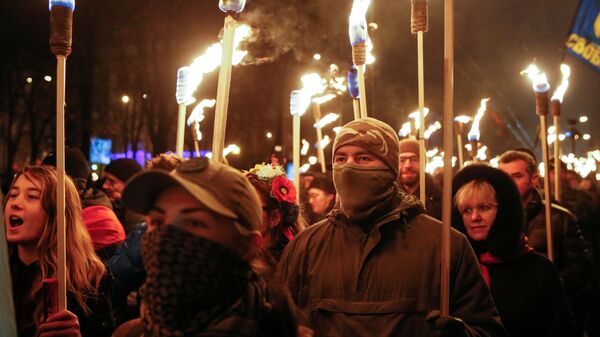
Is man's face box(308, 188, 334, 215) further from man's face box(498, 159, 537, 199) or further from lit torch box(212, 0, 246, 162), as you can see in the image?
lit torch box(212, 0, 246, 162)

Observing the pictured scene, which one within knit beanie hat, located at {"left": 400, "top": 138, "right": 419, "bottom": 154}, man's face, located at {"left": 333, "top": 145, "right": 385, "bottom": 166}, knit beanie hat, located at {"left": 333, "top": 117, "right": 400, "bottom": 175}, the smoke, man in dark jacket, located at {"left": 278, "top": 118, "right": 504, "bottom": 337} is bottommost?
man in dark jacket, located at {"left": 278, "top": 118, "right": 504, "bottom": 337}

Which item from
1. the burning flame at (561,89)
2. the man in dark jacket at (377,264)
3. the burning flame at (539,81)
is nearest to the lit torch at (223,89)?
the man in dark jacket at (377,264)

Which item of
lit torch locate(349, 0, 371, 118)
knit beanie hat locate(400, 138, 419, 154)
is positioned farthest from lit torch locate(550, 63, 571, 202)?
lit torch locate(349, 0, 371, 118)

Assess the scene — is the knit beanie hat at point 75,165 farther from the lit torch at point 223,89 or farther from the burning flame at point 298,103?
the lit torch at point 223,89

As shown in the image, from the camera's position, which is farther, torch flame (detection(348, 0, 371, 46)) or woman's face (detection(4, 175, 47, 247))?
torch flame (detection(348, 0, 371, 46))

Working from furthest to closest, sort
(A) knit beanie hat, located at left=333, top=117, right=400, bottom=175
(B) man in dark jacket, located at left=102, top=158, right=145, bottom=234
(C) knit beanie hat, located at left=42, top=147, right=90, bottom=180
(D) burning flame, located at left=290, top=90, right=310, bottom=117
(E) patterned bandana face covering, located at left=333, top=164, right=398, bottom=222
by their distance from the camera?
1. (B) man in dark jacket, located at left=102, top=158, right=145, bottom=234
2. (C) knit beanie hat, located at left=42, top=147, right=90, bottom=180
3. (D) burning flame, located at left=290, top=90, right=310, bottom=117
4. (A) knit beanie hat, located at left=333, top=117, right=400, bottom=175
5. (E) patterned bandana face covering, located at left=333, top=164, right=398, bottom=222

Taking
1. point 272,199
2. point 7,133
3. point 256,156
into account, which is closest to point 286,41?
point 272,199

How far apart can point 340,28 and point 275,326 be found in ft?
35.5

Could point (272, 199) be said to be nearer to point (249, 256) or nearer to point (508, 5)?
point (249, 256)

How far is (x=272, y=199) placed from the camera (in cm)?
407

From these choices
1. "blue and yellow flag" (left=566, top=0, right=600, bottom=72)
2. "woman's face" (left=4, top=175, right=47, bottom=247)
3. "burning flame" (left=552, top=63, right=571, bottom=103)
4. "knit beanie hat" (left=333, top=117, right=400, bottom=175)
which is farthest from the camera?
"blue and yellow flag" (left=566, top=0, right=600, bottom=72)

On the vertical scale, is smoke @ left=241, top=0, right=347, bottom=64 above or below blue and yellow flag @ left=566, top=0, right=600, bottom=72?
below

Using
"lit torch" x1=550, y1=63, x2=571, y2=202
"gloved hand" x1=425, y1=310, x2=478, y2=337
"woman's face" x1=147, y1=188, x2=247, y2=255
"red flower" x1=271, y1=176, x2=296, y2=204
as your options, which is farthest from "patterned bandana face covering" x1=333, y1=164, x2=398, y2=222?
"lit torch" x1=550, y1=63, x2=571, y2=202

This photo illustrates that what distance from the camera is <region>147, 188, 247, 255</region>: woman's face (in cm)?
179
